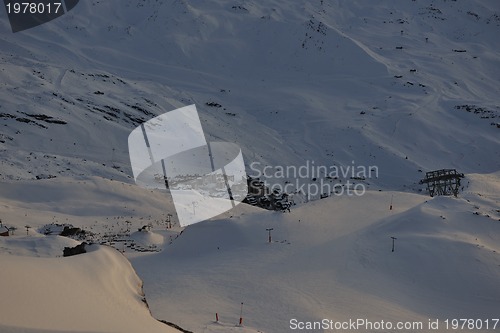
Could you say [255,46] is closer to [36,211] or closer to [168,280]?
[36,211]

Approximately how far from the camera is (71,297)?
5805 millimetres

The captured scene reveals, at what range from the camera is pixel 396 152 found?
Answer: 129ft

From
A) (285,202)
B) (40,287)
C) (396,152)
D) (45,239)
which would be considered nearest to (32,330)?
(40,287)

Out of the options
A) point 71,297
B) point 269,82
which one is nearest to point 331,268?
point 71,297

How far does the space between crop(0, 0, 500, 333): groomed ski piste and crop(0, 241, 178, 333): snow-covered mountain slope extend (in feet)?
0.09

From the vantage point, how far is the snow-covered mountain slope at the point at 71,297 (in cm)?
513

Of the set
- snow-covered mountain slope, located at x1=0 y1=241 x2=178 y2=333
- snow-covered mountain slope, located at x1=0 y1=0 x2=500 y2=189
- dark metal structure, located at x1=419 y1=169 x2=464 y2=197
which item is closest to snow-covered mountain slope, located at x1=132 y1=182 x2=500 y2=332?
snow-covered mountain slope, located at x1=0 y1=241 x2=178 y2=333

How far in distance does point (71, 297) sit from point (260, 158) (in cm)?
3191

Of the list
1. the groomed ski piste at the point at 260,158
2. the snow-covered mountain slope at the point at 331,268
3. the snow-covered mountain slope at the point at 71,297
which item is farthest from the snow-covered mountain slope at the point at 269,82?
the snow-covered mountain slope at the point at 71,297

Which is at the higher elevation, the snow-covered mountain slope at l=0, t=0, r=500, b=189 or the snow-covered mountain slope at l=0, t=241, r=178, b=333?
the snow-covered mountain slope at l=0, t=0, r=500, b=189

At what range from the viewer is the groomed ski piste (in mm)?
11781

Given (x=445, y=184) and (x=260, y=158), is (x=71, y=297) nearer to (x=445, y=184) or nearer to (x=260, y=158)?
(x=445, y=184)

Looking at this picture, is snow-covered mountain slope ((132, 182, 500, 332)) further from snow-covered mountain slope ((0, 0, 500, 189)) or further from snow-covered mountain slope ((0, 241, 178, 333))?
snow-covered mountain slope ((0, 0, 500, 189))

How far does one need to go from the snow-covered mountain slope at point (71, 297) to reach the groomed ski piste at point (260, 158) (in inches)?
1.1
